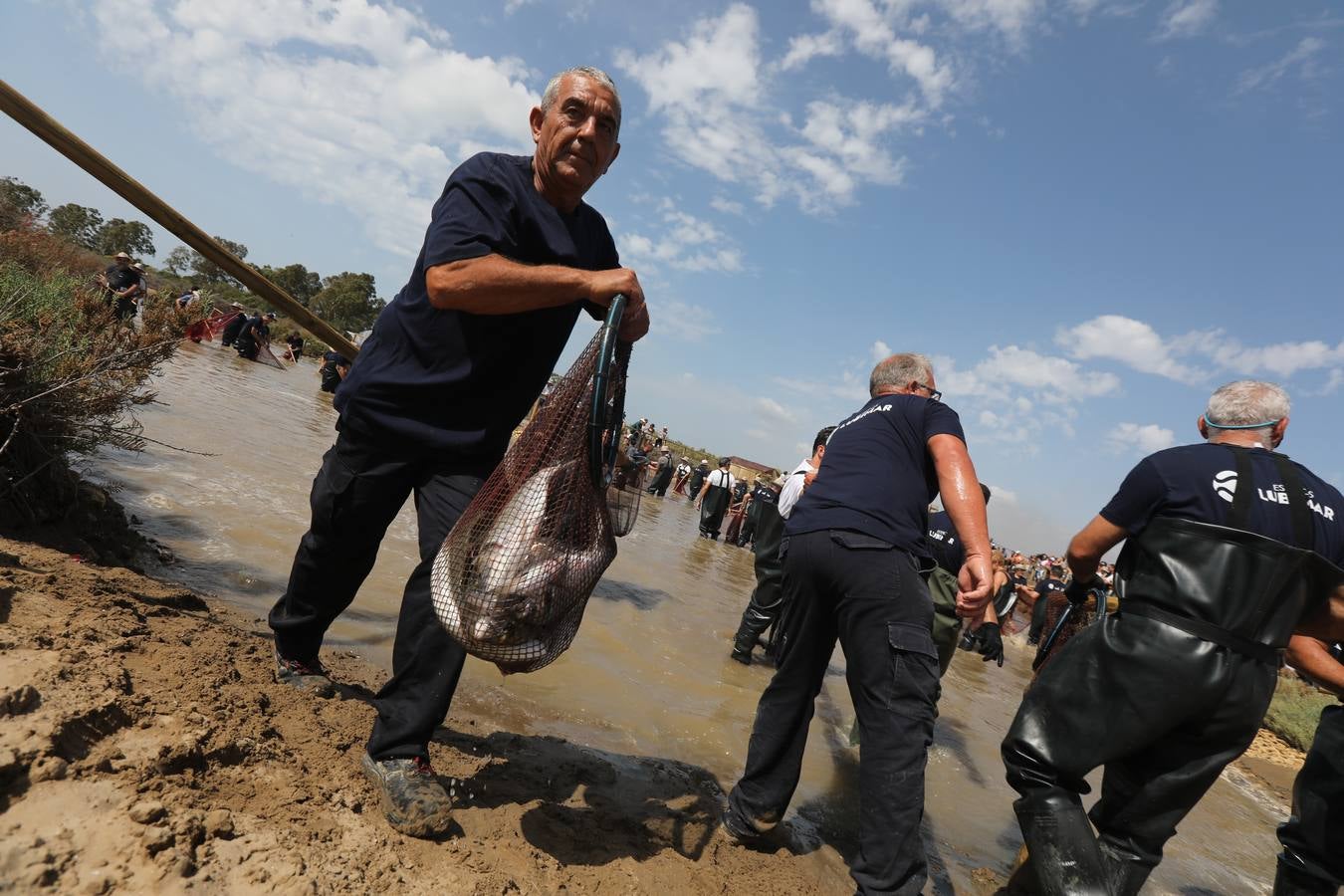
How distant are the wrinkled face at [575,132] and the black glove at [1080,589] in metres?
2.65

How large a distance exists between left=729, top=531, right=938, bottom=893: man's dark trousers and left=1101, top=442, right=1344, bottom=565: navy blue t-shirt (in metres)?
0.90

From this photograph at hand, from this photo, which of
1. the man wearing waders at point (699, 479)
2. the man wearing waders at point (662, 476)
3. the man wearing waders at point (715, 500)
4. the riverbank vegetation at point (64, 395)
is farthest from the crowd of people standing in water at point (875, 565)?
the man wearing waders at point (699, 479)

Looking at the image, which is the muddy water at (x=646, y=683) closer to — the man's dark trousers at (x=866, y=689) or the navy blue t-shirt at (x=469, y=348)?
the man's dark trousers at (x=866, y=689)

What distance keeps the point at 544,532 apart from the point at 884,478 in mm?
1328

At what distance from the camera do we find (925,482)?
2.60 m

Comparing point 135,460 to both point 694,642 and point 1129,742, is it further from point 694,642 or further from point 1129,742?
point 1129,742

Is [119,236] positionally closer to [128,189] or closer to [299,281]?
[299,281]

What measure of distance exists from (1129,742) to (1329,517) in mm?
1044

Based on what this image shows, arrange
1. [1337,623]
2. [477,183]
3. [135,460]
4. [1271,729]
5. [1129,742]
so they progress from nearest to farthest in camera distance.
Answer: [477,183], [1129,742], [1337,623], [135,460], [1271,729]

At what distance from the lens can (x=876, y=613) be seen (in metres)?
2.31

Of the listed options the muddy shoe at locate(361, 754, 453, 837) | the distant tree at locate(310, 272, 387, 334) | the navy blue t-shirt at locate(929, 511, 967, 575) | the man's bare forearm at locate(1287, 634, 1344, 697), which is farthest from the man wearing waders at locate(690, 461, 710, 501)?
the distant tree at locate(310, 272, 387, 334)

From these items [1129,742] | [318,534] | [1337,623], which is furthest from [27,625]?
[1337,623]

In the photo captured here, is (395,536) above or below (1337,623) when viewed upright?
below

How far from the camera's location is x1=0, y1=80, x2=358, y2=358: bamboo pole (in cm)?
223
